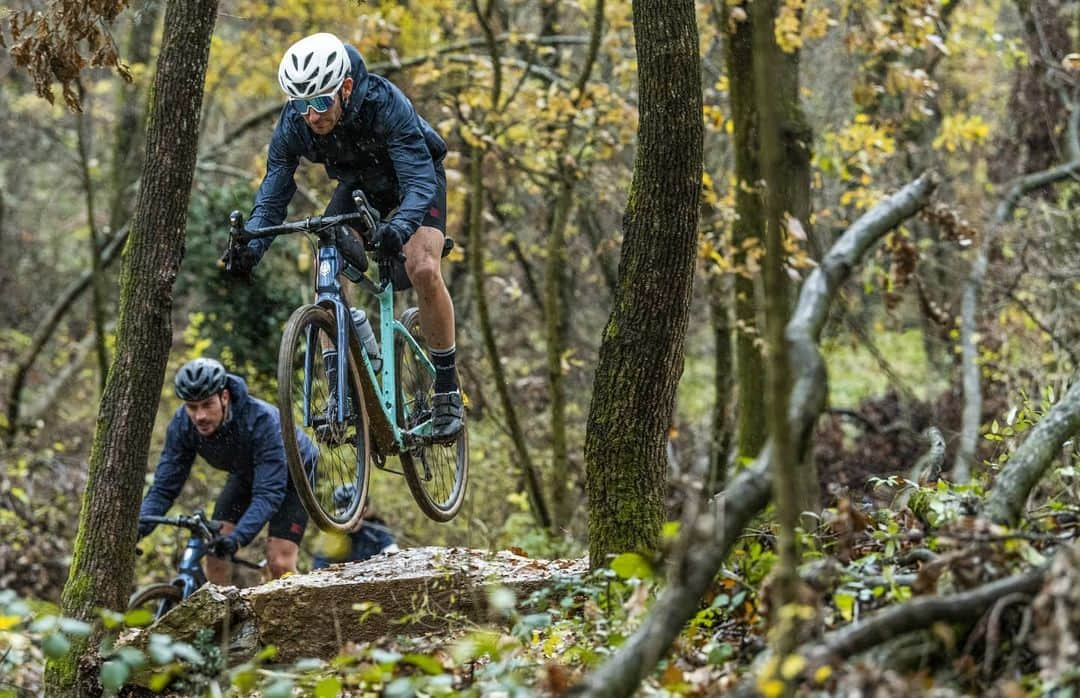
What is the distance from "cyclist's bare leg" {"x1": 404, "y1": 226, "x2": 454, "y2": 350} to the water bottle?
0.34m

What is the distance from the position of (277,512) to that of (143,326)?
2813 mm

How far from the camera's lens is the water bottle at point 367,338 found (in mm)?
6840

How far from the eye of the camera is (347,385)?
21.5 feet

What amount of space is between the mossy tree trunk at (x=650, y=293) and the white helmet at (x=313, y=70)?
151 centimetres

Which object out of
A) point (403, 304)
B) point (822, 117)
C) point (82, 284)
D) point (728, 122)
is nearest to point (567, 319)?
point (403, 304)

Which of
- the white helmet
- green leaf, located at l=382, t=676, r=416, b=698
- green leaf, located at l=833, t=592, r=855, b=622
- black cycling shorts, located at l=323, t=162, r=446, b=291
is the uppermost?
the white helmet

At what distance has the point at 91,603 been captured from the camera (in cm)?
629

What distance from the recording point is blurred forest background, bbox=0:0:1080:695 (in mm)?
12641

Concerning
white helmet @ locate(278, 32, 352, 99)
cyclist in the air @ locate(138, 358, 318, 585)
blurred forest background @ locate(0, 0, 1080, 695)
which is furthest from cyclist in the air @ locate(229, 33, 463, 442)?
blurred forest background @ locate(0, 0, 1080, 695)

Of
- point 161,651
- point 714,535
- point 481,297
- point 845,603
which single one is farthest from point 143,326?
point 481,297

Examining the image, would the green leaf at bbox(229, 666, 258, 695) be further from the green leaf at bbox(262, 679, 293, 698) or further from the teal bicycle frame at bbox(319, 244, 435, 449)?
the teal bicycle frame at bbox(319, 244, 435, 449)

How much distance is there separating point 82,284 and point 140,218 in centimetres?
1049

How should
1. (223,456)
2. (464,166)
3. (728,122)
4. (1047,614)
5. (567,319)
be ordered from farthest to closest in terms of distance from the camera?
(567,319) < (464,166) < (728,122) < (223,456) < (1047,614)

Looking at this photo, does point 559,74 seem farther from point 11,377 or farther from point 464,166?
point 11,377
